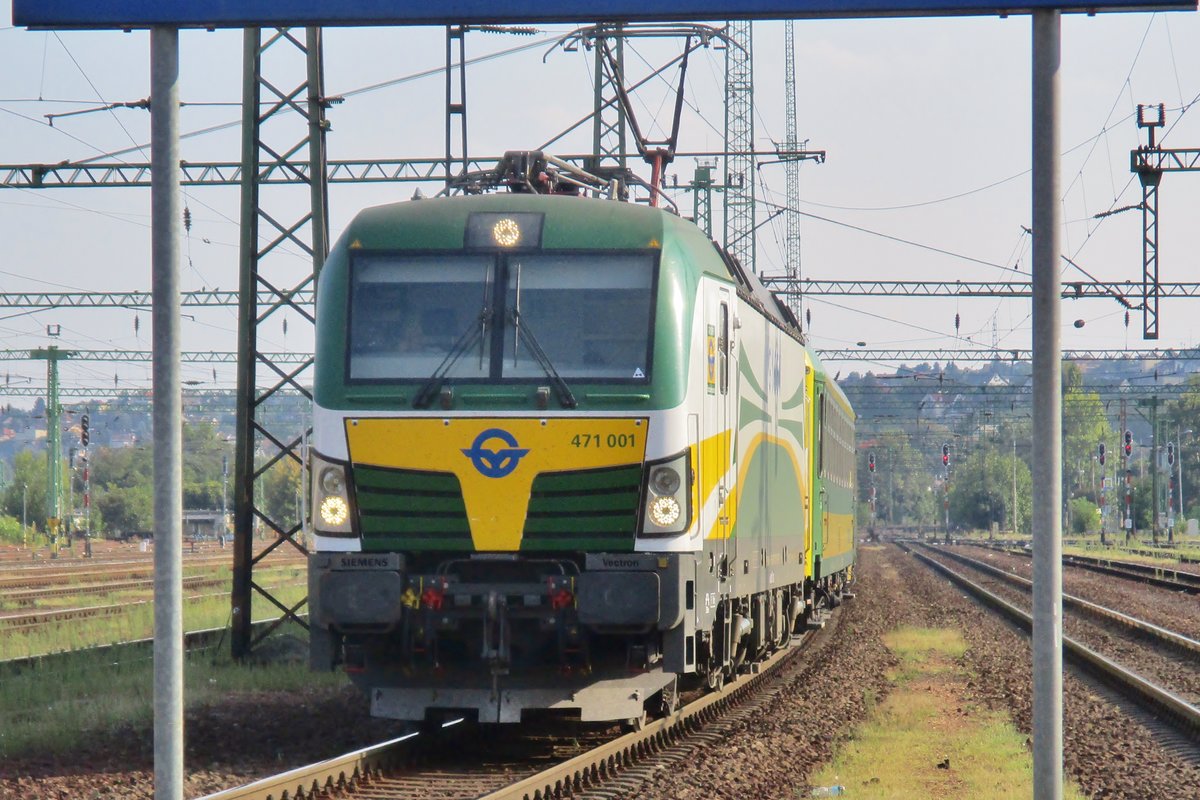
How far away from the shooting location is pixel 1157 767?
11.2m

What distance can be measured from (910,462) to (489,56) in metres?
148

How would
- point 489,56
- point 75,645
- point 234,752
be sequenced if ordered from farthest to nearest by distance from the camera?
point 489,56, point 75,645, point 234,752

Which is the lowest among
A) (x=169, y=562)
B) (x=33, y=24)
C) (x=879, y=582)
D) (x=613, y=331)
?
(x=879, y=582)

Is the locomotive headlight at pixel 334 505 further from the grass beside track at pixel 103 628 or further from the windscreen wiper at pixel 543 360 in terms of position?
the grass beside track at pixel 103 628

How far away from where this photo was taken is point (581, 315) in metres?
10.2

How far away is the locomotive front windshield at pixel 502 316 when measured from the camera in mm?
10031

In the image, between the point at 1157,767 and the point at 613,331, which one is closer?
the point at 613,331

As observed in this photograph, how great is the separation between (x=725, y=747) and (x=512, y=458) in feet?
9.80

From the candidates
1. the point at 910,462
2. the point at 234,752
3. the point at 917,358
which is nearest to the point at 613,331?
the point at 234,752

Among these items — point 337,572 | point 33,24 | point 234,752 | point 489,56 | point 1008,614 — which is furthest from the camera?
point 1008,614

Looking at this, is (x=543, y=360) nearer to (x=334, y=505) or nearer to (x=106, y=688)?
(x=334, y=505)

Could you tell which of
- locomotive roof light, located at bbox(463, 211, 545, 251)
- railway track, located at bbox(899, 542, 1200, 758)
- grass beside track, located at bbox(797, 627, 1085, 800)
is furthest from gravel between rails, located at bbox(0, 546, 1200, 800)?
locomotive roof light, located at bbox(463, 211, 545, 251)

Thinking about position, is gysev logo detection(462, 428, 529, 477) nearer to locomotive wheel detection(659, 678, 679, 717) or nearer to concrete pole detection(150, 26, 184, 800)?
locomotive wheel detection(659, 678, 679, 717)

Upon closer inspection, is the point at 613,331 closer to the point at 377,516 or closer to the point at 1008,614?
the point at 377,516
